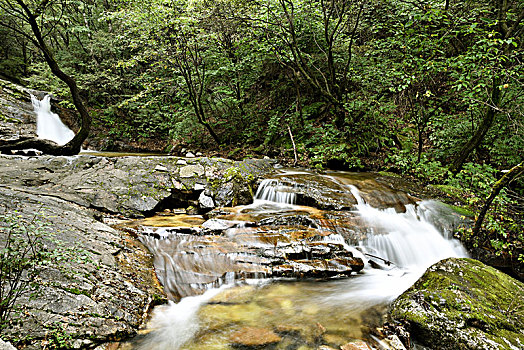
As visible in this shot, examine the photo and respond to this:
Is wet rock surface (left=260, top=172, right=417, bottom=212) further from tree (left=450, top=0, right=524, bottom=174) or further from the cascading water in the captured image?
tree (left=450, top=0, right=524, bottom=174)

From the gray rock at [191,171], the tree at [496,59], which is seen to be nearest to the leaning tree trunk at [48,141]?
the gray rock at [191,171]

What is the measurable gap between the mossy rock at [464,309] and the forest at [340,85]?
168cm

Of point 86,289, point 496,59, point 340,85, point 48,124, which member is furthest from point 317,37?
point 48,124

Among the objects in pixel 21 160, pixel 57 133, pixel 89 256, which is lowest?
pixel 89 256

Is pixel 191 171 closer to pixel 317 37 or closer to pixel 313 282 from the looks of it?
pixel 313 282

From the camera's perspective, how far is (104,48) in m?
15.3

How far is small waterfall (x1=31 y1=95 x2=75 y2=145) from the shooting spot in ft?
36.9

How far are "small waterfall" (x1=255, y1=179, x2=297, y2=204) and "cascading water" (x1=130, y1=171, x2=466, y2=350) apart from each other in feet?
0.12

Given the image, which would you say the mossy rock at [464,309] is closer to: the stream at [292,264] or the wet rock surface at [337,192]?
the stream at [292,264]

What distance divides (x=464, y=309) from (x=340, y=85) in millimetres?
9467

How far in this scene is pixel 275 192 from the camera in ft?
21.6

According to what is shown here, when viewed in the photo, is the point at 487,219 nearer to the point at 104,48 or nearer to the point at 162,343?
the point at 162,343

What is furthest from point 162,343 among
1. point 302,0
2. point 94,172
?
point 302,0

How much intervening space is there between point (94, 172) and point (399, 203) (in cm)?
732
